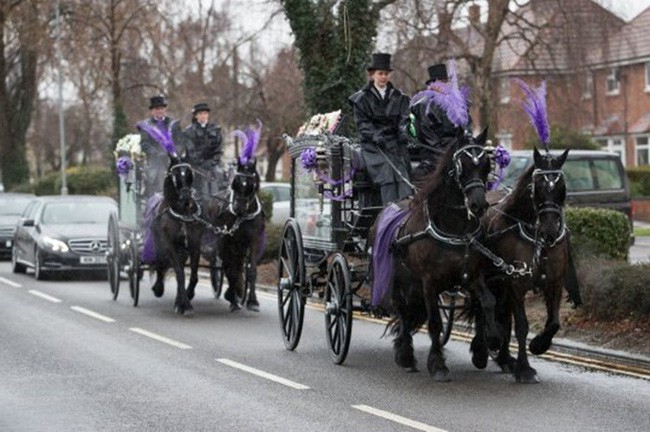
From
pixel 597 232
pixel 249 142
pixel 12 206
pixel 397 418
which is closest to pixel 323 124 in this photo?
pixel 249 142

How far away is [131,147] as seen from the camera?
2236 cm

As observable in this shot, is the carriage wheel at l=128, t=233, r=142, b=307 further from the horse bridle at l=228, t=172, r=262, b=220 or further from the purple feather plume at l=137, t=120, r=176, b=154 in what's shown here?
the horse bridle at l=228, t=172, r=262, b=220

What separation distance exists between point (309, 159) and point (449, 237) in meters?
2.80

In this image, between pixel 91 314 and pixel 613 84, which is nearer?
pixel 91 314

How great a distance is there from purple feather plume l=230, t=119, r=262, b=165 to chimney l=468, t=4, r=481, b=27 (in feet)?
70.9

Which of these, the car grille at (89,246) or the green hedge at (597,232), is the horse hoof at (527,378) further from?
the car grille at (89,246)

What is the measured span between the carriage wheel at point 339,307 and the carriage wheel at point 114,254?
845 centimetres

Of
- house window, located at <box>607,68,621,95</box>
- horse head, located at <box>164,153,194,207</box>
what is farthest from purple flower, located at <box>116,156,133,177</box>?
house window, located at <box>607,68,621,95</box>

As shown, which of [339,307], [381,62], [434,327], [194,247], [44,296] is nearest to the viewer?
[434,327]

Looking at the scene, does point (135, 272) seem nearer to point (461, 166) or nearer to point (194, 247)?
point (194, 247)

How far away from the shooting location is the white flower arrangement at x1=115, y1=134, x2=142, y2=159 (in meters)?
22.1

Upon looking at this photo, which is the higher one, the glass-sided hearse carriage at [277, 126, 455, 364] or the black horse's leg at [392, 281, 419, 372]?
the glass-sided hearse carriage at [277, 126, 455, 364]

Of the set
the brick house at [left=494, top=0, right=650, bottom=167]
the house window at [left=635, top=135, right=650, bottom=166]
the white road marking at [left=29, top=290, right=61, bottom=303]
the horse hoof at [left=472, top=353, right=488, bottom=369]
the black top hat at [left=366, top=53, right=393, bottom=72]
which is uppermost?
the brick house at [left=494, top=0, right=650, bottom=167]

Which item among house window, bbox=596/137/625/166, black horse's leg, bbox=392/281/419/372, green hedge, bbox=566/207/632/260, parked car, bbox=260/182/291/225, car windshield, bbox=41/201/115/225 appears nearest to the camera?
black horse's leg, bbox=392/281/419/372
